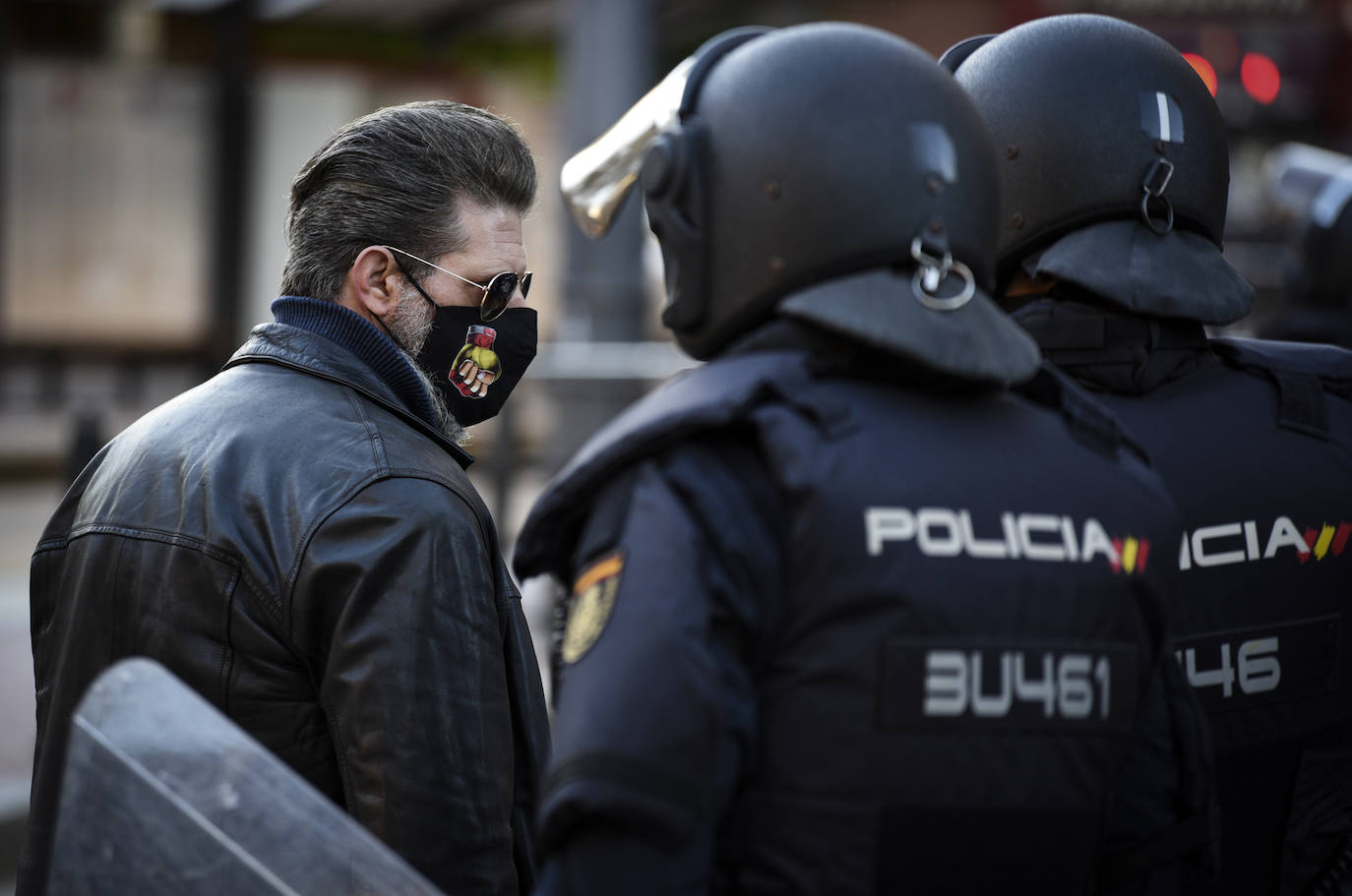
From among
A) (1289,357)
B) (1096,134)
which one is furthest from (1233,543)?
(1096,134)

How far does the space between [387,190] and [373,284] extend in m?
0.14

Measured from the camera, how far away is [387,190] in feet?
7.47

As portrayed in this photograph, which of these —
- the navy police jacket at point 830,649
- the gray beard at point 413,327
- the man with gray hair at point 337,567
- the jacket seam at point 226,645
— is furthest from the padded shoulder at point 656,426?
the gray beard at point 413,327

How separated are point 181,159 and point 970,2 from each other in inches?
283

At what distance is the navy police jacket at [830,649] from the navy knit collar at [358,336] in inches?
32.2

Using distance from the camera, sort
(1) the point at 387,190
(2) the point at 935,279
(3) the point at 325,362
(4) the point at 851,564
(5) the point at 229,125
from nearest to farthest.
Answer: (4) the point at 851,564
(2) the point at 935,279
(3) the point at 325,362
(1) the point at 387,190
(5) the point at 229,125

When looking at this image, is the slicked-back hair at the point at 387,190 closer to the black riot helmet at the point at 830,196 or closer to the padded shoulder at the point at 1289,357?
the black riot helmet at the point at 830,196

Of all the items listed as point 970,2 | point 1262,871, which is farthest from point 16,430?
point 1262,871

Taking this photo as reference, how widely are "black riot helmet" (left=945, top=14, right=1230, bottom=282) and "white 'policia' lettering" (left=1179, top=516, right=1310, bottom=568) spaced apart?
16.0 inches

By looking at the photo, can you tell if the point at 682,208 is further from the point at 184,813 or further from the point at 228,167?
the point at 228,167

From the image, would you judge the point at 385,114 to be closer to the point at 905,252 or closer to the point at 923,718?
the point at 905,252

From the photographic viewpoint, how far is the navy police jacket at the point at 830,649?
1.30 m

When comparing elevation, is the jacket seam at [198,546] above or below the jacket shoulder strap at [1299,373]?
below

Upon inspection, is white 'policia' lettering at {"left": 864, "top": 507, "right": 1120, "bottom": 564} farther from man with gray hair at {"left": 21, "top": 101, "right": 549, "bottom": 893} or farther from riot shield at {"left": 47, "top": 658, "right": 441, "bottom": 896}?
man with gray hair at {"left": 21, "top": 101, "right": 549, "bottom": 893}
